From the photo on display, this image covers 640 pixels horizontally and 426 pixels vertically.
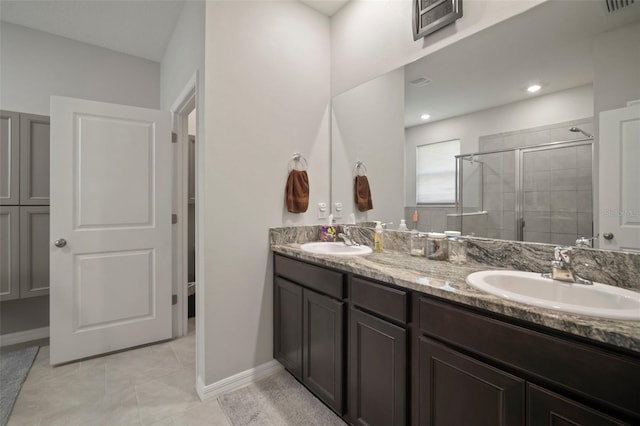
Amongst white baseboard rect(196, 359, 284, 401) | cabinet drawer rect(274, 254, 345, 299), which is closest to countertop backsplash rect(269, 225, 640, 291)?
cabinet drawer rect(274, 254, 345, 299)

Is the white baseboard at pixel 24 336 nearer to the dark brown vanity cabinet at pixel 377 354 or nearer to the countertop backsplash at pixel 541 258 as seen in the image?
the dark brown vanity cabinet at pixel 377 354

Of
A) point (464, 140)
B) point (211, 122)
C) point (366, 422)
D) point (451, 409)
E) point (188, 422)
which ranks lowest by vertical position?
point (188, 422)

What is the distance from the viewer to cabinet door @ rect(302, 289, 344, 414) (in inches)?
60.8

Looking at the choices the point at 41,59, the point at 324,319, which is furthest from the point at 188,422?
the point at 41,59

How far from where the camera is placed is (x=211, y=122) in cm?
184

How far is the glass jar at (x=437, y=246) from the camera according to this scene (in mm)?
1611

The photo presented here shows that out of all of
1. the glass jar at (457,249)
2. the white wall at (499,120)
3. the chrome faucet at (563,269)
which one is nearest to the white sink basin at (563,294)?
the chrome faucet at (563,269)

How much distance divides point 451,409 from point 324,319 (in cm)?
75

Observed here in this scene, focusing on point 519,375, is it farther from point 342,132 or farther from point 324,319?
point 342,132

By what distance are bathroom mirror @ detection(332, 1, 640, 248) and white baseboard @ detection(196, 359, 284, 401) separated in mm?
1325

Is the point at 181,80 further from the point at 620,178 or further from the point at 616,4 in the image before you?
the point at 620,178

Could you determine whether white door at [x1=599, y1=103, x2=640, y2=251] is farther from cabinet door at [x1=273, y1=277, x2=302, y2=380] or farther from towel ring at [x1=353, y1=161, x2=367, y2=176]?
cabinet door at [x1=273, y1=277, x2=302, y2=380]

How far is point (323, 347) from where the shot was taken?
166 centimetres

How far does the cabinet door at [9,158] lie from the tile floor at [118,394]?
131cm
